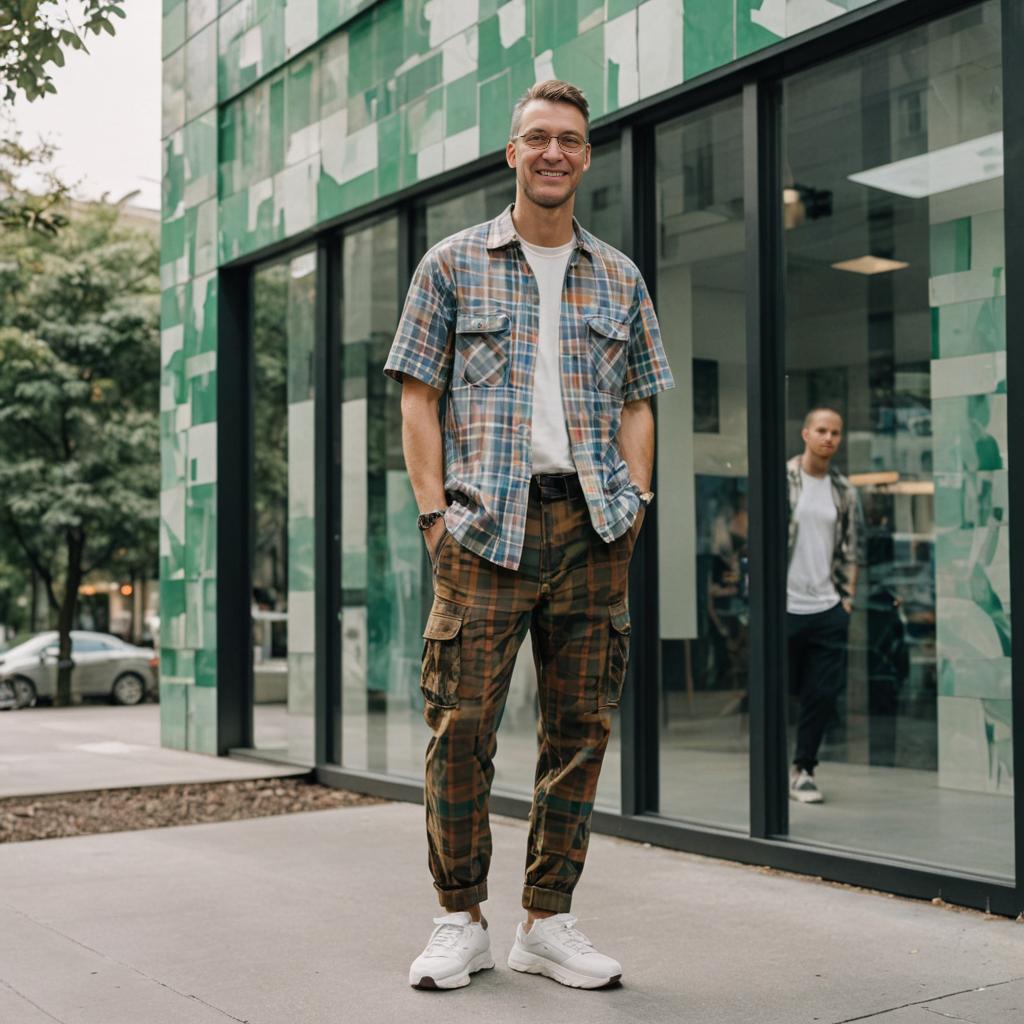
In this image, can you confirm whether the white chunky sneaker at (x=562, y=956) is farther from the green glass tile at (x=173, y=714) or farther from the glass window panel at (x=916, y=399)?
the green glass tile at (x=173, y=714)

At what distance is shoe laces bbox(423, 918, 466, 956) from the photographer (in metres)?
3.59

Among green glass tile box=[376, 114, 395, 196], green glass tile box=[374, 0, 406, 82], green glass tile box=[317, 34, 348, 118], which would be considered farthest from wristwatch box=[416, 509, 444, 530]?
green glass tile box=[317, 34, 348, 118]

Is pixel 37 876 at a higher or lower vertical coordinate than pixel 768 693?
lower

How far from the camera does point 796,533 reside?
7.27 meters

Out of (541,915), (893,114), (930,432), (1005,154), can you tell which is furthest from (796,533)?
(541,915)

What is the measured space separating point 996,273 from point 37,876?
435cm

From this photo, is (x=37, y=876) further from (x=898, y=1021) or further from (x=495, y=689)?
(x=898, y=1021)

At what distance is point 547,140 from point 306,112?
213 inches

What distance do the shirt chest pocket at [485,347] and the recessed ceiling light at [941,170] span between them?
2.46 meters

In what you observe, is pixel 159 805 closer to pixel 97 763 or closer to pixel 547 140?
pixel 97 763

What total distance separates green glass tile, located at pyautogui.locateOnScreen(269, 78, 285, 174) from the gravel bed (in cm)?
401

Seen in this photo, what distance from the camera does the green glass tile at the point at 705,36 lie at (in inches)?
219

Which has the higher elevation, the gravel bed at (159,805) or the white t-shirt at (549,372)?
the white t-shirt at (549,372)

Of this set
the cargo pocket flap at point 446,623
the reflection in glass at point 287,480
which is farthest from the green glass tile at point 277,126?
the cargo pocket flap at point 446,623
